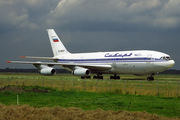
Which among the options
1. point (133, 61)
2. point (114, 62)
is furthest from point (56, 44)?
point (133, 61)

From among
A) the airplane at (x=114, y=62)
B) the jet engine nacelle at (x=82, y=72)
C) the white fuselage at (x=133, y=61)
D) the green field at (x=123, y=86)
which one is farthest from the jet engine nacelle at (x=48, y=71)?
the white fuselage at (x=133, y=61)

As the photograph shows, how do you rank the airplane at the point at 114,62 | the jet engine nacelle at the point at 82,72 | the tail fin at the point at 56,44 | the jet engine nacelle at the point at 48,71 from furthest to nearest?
1. the tail fin at the point at 56,44
2. the jet engine nacelle at the point at 48,71
3. the jet engine nacelle at the point at 82,72
4. the airplane at the point at 114,62

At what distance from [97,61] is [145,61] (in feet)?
32.5

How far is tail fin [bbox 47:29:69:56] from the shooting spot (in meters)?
57.1

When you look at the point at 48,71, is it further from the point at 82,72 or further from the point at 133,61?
the point at 133,61

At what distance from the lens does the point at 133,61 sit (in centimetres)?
4106

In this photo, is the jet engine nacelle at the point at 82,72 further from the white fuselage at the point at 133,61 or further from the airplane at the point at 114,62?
the white fuselage at the point at 133,61

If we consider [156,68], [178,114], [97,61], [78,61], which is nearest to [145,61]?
[156,68]

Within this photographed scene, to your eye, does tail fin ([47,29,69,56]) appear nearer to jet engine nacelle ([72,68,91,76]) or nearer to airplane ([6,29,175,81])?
airplane ([6,29,175,81])

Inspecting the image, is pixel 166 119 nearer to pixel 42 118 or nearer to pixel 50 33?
pixel 42 118

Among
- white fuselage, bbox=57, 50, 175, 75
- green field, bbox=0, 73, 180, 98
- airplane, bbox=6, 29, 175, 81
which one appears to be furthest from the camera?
airplane, bbox=6, 29, 175, 81

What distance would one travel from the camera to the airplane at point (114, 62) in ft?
129

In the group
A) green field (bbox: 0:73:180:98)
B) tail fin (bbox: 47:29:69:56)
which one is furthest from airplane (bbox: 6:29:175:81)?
green field (bbox: 0:73:180:98)

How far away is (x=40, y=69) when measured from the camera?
50.1 m
